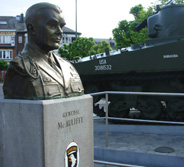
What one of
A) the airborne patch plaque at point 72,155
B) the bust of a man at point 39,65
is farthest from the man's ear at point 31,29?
the airborne patch plaque at point 72,155

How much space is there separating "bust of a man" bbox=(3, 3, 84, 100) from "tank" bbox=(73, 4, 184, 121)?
14.9 feet

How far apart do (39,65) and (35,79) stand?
195mm

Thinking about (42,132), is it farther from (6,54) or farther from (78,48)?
(6,54)

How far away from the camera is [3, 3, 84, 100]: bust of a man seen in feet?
9.52

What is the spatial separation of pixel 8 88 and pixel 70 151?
940mm

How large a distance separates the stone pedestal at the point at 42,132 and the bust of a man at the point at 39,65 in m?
0.11

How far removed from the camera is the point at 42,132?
2.77 m

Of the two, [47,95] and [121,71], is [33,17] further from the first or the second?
[121,71]

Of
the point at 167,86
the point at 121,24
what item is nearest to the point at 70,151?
the point at 167,86

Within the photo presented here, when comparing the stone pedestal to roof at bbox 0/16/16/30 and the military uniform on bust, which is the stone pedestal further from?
roof at bbox 0/16/16/30

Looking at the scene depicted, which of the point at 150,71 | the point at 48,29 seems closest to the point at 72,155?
the point at 48,29

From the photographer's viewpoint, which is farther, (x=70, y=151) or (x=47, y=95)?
(x=70, y=151)

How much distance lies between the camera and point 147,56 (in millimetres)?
7469

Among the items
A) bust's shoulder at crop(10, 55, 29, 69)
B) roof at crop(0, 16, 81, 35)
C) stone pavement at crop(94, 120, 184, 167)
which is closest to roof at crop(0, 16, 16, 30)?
roof at crop(0, 16, 81, 35)
